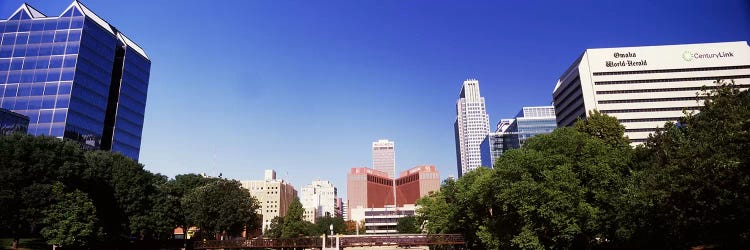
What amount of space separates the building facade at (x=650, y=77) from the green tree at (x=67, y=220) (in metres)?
111

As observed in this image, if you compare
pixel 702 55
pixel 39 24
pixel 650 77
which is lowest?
pixel 650 77

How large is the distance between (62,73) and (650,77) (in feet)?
455

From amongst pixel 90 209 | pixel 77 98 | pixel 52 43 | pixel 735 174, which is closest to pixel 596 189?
pixel 735 174

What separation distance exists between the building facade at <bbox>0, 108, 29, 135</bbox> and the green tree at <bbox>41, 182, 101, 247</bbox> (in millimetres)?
45746

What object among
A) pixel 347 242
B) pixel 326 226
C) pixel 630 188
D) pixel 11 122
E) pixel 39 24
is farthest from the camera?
pixel 326 226

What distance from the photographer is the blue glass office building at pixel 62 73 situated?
9762 cm

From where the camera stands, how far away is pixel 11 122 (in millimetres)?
85812

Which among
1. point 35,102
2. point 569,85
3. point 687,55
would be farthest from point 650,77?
point 35,102

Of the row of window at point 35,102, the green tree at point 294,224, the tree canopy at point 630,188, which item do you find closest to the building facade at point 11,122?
the row of window at point 35,102

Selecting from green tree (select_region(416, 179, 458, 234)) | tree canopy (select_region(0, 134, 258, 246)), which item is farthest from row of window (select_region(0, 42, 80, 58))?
green tree (select_region(416, 179, 458, 234))

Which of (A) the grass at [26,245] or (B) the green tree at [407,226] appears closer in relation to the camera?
(A) the grass at [26,245]

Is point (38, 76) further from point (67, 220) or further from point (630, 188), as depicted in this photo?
point (630, 188)

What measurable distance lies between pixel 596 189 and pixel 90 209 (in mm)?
49884

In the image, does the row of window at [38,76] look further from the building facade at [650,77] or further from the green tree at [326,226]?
the building facade at [650,77]
